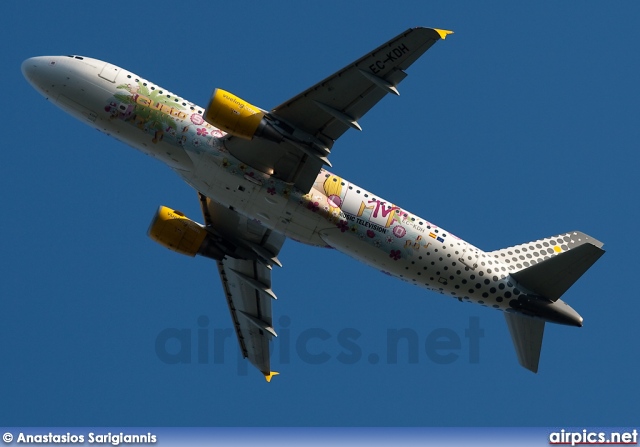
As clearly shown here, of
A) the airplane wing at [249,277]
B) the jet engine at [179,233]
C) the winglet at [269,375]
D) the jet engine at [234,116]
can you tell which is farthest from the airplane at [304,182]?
the winglet at [269,375]

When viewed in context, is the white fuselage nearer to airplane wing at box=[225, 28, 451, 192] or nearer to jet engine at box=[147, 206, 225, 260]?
airplane wing at box=[225, 28, 451, 192]

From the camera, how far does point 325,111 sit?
48406 mm

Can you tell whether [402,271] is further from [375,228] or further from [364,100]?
[364,100]

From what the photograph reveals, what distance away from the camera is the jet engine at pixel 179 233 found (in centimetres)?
5512

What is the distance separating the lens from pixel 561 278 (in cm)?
5103

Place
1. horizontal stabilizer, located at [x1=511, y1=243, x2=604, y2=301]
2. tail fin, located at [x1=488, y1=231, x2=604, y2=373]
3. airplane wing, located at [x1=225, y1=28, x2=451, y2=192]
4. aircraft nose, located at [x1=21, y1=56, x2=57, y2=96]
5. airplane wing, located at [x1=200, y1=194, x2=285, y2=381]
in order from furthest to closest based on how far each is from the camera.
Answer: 1. airplane wing, located at [x1=200, y1=194, x2=285, y2=381]
2. aircraft nose, located at [x1=21, y1=56, x2=57, y2=96]
3. tail fin, located at [x1=488, y1=231, x2=604, y2=373]
4. horizontal stabilizer, located at [x1=511, y1=243, x2=604, y2=301]
5. airplane wing, located at [x1=225, y1=28, x2=451, y2=192]

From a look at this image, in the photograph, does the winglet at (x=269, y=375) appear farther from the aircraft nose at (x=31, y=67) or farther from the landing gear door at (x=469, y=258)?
the aircraft nose at (x=31, y=67)

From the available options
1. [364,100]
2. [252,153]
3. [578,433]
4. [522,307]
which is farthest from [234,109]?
Answer: [578,433]

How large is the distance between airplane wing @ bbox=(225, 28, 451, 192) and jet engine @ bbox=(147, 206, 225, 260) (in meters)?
6.96

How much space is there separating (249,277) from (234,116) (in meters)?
12.5

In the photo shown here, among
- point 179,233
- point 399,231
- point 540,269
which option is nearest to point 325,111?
point 399,231

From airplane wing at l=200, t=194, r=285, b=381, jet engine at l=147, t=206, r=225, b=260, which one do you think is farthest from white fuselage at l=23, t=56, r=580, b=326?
airplane wing at l=200, t=194, r=285, b=381

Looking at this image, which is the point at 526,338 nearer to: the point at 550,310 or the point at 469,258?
the point at 550,310

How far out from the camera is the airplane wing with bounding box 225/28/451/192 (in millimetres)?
46156
